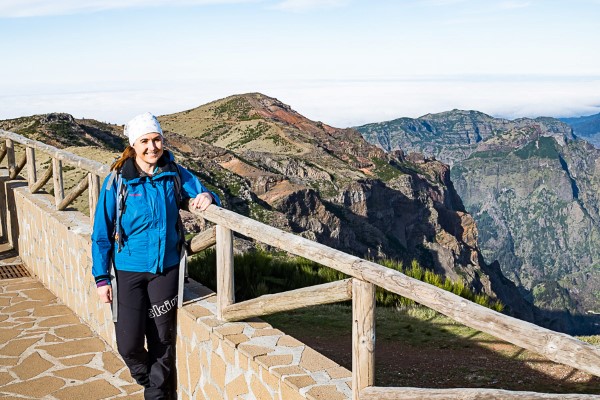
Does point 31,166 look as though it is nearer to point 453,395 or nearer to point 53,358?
point 53,358

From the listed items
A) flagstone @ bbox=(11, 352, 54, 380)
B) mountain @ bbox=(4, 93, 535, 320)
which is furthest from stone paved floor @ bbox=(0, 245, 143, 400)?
mountain @ bbox=(4, 93, 535, 320)

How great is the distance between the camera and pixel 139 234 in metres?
4.30

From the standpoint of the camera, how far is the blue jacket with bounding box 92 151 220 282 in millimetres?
4250

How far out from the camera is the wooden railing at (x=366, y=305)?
7.91 ft

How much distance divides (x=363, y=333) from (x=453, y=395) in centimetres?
51

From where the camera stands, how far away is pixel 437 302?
2.80 meters

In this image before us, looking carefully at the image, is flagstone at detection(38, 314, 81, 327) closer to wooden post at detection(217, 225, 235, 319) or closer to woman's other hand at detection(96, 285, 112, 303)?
woman's other hand at detection(96, 285, 112, 303)

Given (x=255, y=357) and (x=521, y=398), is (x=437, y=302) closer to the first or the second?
(x=521, y=398)

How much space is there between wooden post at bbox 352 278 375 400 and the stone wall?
243 mm

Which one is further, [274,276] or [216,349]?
[274,276]

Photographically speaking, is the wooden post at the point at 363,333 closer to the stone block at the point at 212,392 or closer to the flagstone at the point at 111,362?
the stone block at the point at 212,392

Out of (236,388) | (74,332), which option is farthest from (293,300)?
(74,332)

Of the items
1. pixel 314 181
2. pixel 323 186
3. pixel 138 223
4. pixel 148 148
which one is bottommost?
pixel 323 186

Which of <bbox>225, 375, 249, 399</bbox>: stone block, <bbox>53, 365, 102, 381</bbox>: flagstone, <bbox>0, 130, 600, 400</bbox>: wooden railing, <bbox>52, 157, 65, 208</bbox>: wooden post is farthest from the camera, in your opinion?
<bbox>52, 157, 65, 208</bbox>: wooden post
